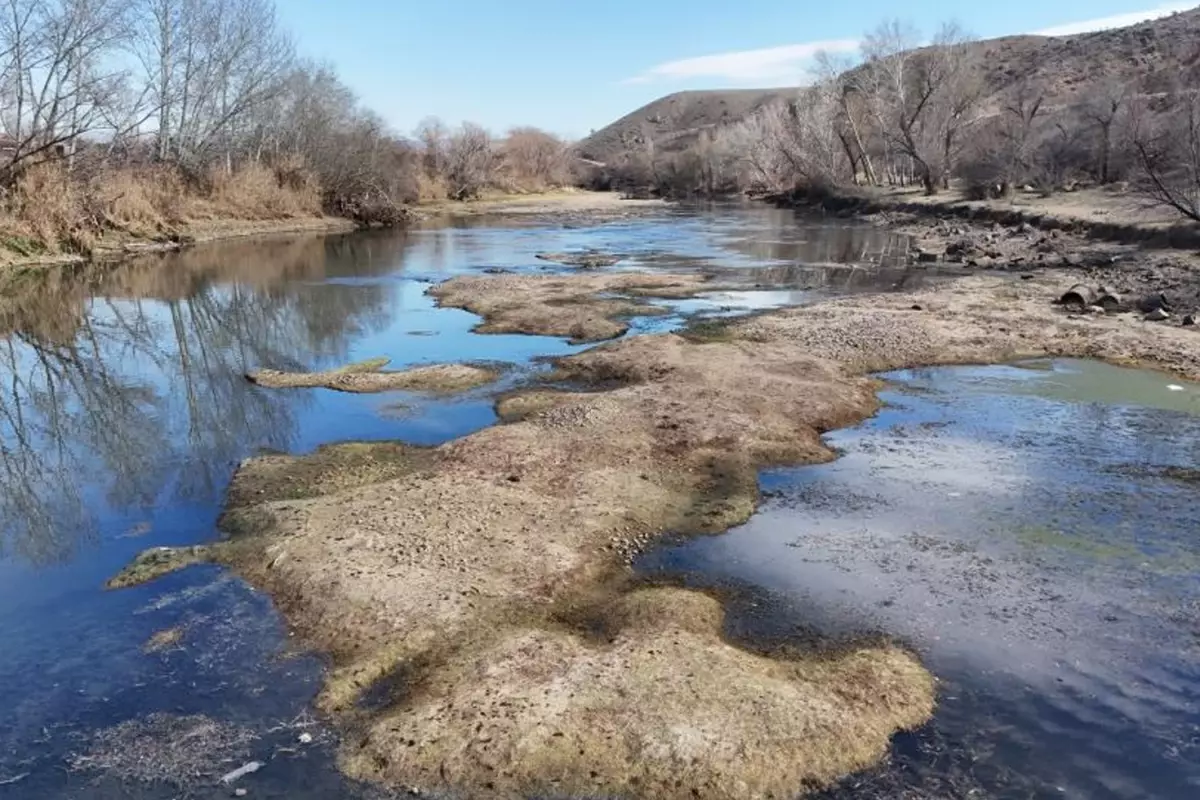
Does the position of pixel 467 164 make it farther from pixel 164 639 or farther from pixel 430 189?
pixel 164 639

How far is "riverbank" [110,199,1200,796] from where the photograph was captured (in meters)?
5.27

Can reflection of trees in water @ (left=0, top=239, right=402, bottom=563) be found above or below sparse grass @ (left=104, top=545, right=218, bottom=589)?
above

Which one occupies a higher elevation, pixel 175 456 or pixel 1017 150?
pixel 1017 150

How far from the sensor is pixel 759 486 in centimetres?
984

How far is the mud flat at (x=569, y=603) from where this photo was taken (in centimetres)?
526

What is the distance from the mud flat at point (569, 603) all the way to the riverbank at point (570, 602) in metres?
0.02

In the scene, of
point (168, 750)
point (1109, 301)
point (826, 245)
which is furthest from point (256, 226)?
point (168, 750)

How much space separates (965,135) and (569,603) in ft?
194

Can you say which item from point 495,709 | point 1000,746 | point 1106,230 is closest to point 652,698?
point 495,709

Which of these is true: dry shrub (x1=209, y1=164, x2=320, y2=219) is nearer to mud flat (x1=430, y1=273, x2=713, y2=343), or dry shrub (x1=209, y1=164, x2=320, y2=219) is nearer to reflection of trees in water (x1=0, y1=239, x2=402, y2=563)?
reflection of trees in water (x1=0, y1=239, x2=402, y2=563)

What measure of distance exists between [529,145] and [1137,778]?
10829 cm

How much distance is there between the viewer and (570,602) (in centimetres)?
715

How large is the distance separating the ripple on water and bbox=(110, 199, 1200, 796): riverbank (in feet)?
1.34

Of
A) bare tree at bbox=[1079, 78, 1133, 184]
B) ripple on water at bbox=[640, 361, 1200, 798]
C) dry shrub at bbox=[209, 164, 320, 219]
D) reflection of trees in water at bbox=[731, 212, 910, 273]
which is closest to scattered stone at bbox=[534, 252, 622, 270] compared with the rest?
reflection of trees in water at bbox=[731, 212, 910, 273]
